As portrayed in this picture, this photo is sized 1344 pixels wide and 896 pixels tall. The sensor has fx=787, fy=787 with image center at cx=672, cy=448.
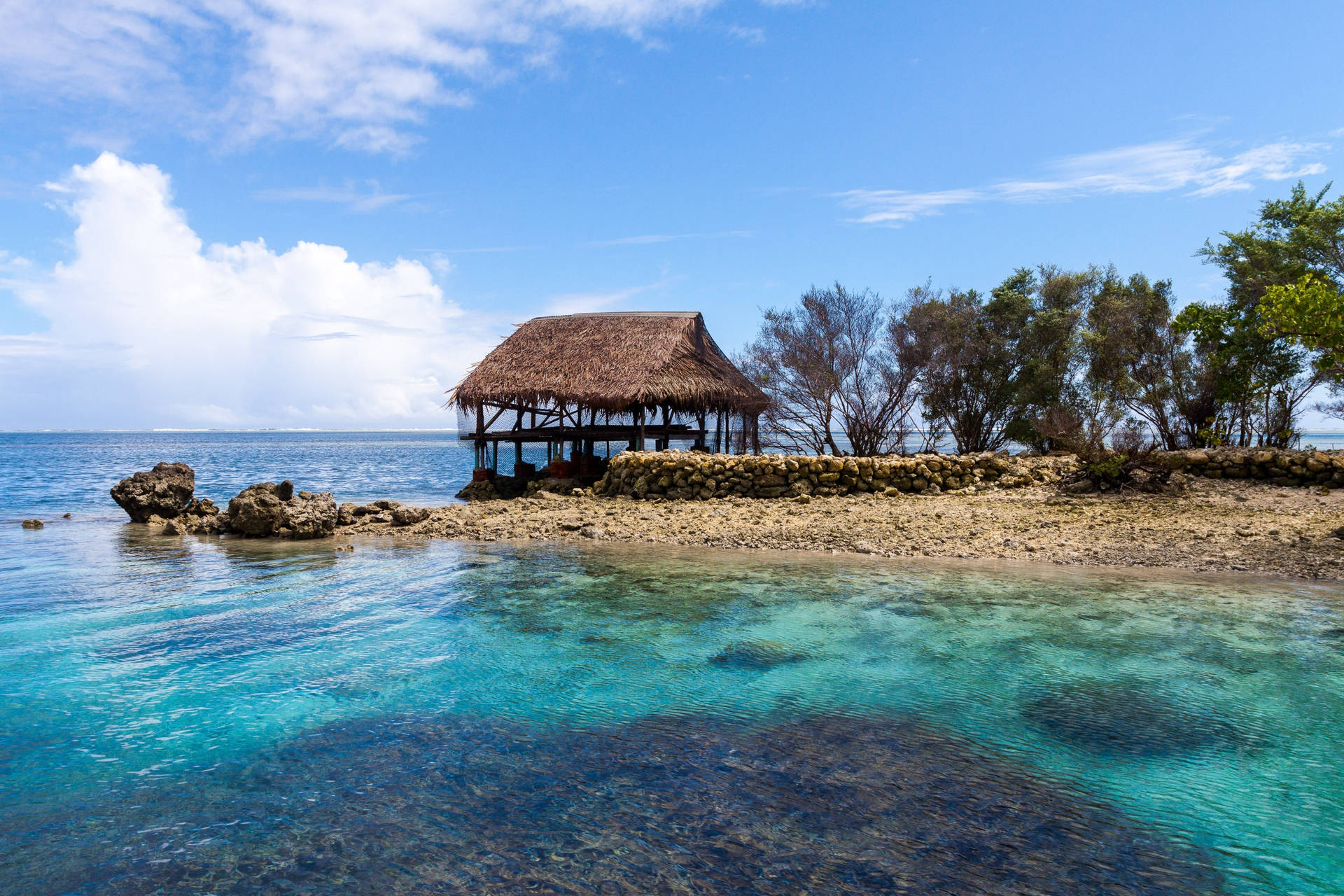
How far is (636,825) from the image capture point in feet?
13.3

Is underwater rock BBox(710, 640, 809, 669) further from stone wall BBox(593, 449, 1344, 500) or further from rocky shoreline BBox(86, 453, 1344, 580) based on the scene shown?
stone wall BBox(593, 449, 1344, 500)

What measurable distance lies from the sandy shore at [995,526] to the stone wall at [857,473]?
0.46 meters

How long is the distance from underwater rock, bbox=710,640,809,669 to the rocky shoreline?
5078 mm

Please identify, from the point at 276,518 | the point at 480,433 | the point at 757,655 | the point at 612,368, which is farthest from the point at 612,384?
the point at 757,655

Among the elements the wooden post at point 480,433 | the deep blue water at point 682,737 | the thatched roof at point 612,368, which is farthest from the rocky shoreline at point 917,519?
the wooden post at point 480,433

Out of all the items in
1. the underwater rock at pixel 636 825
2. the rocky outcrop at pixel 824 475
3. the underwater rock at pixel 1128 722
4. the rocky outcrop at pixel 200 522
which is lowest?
the underwater rock at pixel 636 825

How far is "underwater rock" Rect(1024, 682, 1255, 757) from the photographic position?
504cm

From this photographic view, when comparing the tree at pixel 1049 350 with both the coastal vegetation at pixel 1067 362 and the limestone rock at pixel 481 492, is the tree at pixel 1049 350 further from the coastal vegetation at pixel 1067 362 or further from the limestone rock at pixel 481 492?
the limestone rock at pixel 481 492

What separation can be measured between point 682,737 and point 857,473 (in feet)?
39.9

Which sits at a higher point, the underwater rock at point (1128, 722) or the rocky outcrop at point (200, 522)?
the rocky outcrop at point (200, 522)

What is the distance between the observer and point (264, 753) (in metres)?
5.10

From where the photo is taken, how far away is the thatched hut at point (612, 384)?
66.3 ft

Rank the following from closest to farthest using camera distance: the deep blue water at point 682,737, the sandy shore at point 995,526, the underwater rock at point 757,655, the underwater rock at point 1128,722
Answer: the deep blue water at point 682,737 < the underwater rock at point 1128,722 < the underwater rock at point 757,655 < the sandy shore at point 995,526

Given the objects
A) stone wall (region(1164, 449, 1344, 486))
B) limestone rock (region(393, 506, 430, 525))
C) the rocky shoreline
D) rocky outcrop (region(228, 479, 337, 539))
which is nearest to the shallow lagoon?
the rocky shoreline
